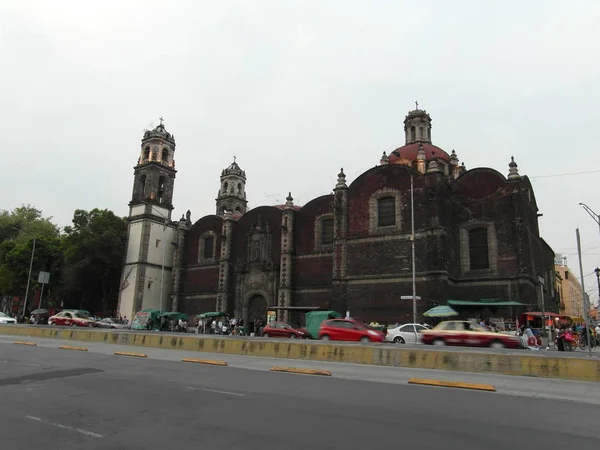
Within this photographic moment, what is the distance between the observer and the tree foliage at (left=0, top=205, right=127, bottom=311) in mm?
47781

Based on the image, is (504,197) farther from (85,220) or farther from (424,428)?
(85,220)

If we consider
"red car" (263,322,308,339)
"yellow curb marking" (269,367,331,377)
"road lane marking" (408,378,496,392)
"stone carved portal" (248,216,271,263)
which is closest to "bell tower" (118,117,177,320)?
"stone carved portal" (248,216,271,263)

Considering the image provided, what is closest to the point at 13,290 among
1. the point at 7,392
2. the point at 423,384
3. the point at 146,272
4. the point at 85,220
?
the point at 85,220

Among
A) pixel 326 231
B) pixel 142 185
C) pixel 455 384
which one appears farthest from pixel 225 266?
pixel 455 384

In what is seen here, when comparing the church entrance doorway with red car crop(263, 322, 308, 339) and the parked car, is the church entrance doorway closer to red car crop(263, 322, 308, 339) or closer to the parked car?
red car crop(263, 322, 308, 339)

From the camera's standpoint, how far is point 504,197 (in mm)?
32969

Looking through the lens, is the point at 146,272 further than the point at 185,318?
Yes

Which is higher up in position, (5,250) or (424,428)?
(5,250)

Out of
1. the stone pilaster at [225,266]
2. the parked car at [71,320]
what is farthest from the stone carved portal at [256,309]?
the parked car at [71,320]

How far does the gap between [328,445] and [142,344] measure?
54.3 feet

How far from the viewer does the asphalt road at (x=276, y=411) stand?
5684 millimetres

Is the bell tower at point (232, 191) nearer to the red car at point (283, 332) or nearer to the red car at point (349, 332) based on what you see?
the red car at point (283, 332)

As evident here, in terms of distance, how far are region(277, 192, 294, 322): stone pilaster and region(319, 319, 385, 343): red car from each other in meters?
15.6

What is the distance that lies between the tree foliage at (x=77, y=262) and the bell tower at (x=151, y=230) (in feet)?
6.65
